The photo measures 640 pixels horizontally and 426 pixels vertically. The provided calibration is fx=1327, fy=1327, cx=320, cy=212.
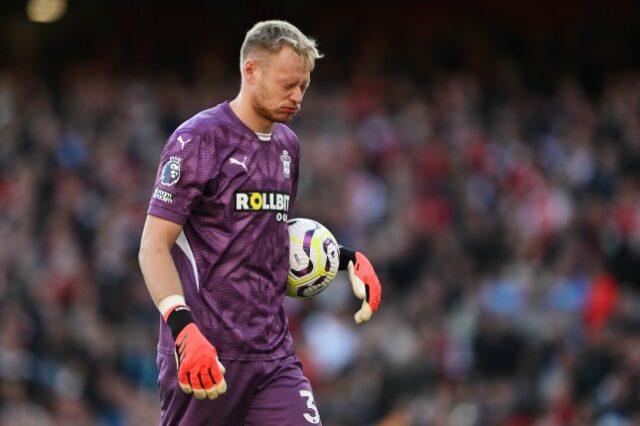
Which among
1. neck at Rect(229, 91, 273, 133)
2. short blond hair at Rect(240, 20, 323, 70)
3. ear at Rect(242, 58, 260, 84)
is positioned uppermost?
short blond hair at Rect(240, 20, 323, 70)

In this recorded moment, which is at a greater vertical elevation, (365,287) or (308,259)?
(308,259)

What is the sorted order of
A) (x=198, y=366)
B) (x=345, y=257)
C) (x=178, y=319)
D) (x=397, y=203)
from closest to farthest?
(x=198, y=366) → (x=178, y=319) → (x=345, y=257) → (x=397, y=203)

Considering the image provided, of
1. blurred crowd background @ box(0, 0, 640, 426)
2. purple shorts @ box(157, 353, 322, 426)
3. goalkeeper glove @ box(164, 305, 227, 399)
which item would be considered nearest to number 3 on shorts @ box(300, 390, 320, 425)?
purple shorts @ box(157, 353, 322, 426)

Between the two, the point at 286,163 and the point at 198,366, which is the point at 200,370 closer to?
the point at 198,366

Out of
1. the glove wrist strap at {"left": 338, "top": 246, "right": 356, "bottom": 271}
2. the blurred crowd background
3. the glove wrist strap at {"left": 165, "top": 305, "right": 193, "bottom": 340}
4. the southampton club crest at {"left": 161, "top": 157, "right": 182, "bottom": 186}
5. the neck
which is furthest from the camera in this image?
the blurred crowd background

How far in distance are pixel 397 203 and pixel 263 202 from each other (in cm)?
932

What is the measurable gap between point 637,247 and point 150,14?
34.7ft

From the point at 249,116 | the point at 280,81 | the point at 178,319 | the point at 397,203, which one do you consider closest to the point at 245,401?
the point at 178,319

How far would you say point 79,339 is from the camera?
1308 cm

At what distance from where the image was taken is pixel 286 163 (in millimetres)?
5496

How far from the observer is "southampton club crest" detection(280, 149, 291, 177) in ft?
18.0

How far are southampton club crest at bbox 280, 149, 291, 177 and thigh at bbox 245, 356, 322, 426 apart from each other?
30.5 inches

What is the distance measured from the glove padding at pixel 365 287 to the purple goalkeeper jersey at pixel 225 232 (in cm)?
41

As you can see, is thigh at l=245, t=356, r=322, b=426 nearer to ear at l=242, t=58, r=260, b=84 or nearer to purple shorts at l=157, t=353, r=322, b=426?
purple shorts at l=157, t=353, r=322, b=426
